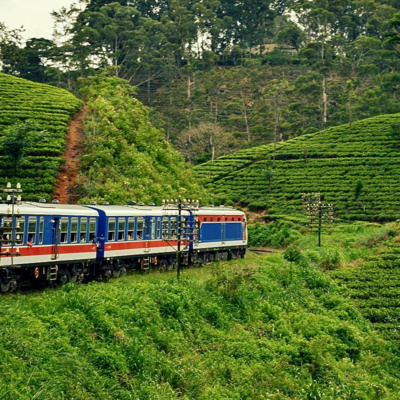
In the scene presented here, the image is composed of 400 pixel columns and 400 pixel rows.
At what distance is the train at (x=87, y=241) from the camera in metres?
19.2

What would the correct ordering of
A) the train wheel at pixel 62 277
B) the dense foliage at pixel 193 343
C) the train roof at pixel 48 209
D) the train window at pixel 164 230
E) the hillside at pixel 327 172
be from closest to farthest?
the dense foliage at pixel 193 343 < the train roof at pixel 48 209 < the train wheel at pixel 62 277 < the train window at pixel 164 230 < the hillside at pixel 327 172

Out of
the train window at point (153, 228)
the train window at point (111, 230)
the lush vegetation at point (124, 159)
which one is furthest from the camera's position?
the lush vegetation at point (124, 159)

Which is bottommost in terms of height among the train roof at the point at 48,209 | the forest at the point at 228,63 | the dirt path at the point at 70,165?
the train roof at the point at 48,209

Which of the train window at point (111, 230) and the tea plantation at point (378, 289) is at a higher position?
the train window at point (111, 230)

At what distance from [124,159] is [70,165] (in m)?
3.50

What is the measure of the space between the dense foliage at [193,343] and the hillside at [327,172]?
25.8 m

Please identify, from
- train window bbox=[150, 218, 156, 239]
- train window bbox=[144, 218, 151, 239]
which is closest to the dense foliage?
train window bbox=[144, 218, 151, 239]

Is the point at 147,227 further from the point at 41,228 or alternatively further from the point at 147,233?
the point at 41,228

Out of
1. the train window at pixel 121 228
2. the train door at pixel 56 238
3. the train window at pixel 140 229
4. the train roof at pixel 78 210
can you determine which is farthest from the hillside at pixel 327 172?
the train door at pixel 56 238

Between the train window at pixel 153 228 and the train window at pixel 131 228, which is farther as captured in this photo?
the train window at pixel 153 228

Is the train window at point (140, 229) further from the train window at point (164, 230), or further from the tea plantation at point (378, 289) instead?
the tea plantation at point (378, 289)

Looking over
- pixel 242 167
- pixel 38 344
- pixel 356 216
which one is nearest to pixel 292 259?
pixel 38 344

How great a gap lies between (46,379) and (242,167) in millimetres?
53557

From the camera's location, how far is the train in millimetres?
19219
